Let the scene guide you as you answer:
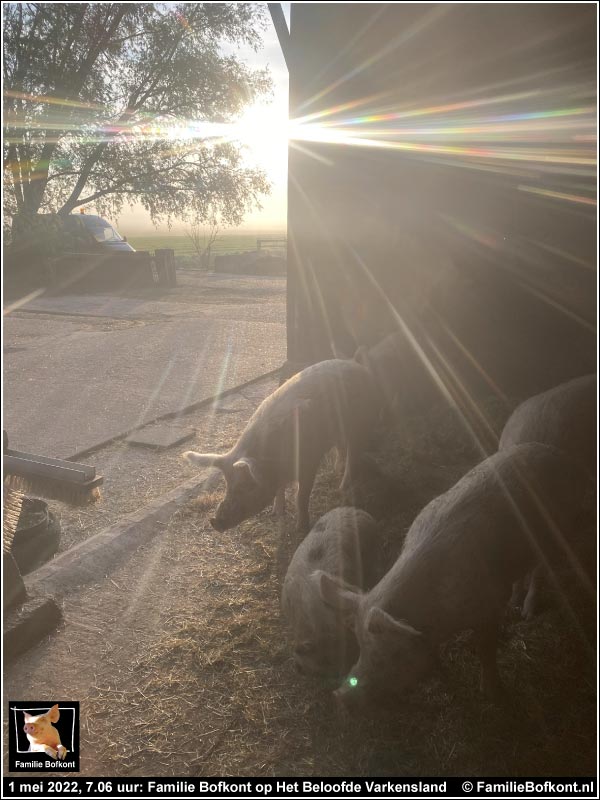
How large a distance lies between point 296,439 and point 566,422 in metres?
2.06

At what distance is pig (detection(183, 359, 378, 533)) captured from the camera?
13.5ft

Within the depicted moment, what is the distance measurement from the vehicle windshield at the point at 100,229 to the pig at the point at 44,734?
25976 mm

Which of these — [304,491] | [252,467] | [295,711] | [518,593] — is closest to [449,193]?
[304,491]

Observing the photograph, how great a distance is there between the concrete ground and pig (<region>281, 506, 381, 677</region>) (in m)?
2.52

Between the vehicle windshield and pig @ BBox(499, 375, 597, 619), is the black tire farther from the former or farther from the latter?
the vehicle windshield

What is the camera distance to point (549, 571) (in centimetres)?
327

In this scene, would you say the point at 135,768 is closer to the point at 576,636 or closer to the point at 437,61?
the point at 576,636

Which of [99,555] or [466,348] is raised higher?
[466,348]

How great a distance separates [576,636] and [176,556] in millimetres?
3043

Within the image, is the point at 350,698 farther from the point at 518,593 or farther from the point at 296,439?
the point at 296,439

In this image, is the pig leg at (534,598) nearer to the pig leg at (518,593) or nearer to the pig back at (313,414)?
the pig leg at (518,593)

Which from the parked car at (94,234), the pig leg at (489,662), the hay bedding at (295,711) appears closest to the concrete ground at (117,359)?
the hay bedding at (295,711)

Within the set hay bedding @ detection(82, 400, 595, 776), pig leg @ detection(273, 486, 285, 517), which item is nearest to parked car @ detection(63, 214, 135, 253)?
pig leg @ detection(273, 486, 285, 517)
